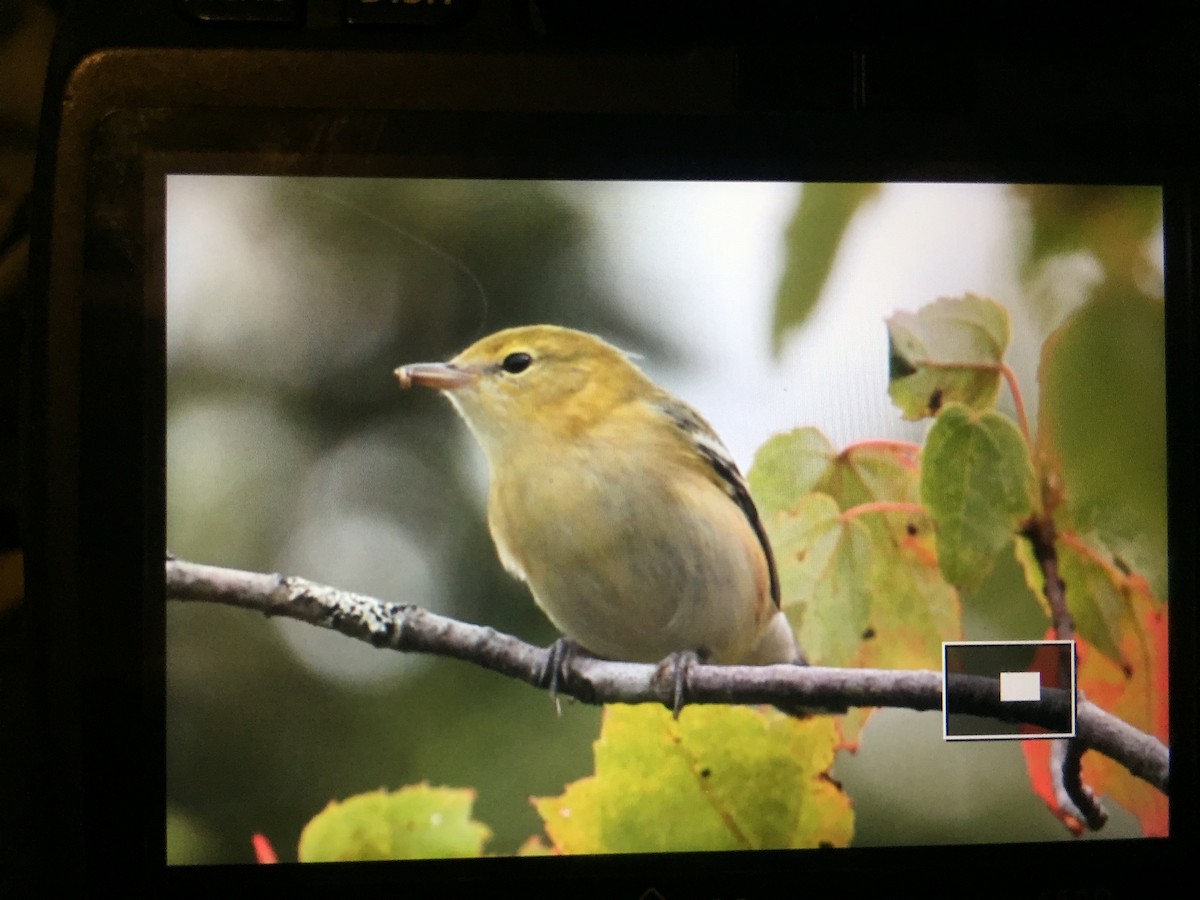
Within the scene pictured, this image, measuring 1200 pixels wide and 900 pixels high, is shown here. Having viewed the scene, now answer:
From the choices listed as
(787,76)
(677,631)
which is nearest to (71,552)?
(677,631)

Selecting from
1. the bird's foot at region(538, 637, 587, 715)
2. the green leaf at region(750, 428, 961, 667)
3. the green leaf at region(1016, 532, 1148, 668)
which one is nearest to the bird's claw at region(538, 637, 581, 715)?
the bird's foot at region(538, 637, 587, 715)

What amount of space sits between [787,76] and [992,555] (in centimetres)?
24

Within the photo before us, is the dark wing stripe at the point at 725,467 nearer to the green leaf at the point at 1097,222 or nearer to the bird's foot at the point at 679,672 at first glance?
the bird's foot at the point at 679,672

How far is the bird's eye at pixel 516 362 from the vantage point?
1.55 ft

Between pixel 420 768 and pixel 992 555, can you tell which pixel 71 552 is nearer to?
pixel 420 768

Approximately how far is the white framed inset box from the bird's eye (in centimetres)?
23

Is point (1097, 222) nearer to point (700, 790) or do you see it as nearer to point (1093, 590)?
point (1093, 590)

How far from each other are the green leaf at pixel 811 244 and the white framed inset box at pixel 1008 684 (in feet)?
0.56

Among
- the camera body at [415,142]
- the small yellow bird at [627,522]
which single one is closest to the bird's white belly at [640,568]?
the small yellow bird at [627,522]

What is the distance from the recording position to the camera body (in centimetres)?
44

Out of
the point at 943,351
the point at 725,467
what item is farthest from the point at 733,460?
the point at 943,351

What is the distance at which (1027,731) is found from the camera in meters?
0.48

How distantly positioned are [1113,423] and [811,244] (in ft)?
→ 0.55
